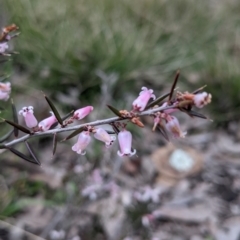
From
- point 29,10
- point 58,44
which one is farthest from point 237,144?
point 29,10

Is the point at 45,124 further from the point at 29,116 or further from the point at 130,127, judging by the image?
the point at 130,127

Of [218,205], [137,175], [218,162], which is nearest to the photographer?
[218,205]

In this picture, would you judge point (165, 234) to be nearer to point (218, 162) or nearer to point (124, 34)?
point (218, 162)

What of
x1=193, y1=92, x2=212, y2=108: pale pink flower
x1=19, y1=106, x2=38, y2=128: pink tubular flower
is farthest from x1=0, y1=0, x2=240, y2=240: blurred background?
x1=193, y1=92, x2=212, y2=108: pale pink flower

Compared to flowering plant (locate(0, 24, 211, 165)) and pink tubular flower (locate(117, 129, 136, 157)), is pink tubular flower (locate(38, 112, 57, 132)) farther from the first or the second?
pink tubular flower (locate(117, 129, 136, 157))

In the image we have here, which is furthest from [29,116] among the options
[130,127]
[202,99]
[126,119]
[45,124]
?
[130,127]

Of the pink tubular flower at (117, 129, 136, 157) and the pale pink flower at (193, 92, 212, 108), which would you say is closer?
the pale pink flower at (193, 92, 212, 108)

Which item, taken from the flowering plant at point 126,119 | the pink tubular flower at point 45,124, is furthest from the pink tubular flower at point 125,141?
the pink tubular flower at point 45,124

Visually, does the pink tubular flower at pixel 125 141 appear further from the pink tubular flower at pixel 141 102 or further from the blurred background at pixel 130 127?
the blurred background at pixel 130 127
